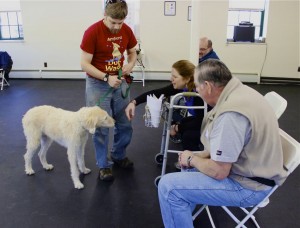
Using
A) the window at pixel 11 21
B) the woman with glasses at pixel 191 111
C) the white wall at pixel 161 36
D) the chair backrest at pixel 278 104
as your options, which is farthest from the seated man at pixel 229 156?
the window at pixel 11 21

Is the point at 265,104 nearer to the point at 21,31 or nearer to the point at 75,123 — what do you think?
the point at 75,123

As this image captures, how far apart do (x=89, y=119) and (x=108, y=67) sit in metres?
0.47

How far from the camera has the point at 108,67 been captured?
2475mm

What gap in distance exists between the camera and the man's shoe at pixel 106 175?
2680 mm

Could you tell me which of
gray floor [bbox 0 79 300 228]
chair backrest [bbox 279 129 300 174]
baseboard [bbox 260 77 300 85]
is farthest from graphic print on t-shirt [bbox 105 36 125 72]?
baseboard [bbox 260 77 300 85]

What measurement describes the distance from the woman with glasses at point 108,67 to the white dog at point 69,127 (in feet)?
0.55

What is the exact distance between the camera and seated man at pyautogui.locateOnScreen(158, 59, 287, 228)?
53.5 inches

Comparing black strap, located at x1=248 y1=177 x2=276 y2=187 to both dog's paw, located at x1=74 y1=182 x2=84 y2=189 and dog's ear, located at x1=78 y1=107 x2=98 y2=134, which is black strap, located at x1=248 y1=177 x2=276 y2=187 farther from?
dog's paw, located at x1=74 y1=182 x2=84 y2=189

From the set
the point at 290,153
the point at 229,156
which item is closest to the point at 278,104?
the point at 290,153

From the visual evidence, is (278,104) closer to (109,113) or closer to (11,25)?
(109,113)

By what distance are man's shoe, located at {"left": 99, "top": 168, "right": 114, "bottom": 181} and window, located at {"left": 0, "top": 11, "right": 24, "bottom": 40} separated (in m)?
5.96

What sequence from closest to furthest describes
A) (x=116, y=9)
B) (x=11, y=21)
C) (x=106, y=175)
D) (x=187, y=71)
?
1. (x=116, y=9)
2. (x=187, y=71)
3. (x=106, y=175)
4. (x=11, y=21)

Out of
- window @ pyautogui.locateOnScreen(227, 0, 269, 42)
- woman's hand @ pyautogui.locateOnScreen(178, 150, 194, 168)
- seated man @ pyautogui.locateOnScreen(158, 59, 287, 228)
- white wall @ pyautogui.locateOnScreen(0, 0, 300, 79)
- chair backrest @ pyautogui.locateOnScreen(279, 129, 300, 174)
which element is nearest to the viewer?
seated man @ pyautogui.locateOnScreen(158, 59, 287, 228)

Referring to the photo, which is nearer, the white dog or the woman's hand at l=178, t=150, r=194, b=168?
the woman's hand at l=178, t=150, r=194, b=168
